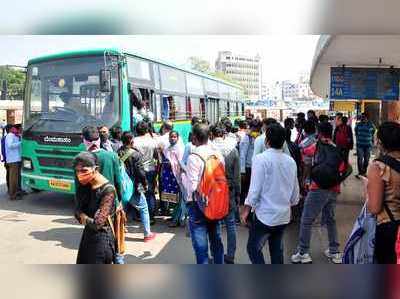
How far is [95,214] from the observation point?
3.05 m

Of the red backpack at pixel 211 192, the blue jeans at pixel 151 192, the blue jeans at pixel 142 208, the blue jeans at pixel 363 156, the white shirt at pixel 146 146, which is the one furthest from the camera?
the blue jeans at pixel 363 156

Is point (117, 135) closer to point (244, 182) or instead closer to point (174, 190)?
point (174, 190)

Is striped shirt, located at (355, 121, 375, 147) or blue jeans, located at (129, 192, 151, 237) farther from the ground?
striped shirt, located at (355, 121, 375, 147)

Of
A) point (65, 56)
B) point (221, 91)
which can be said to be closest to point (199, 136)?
point (65, 56)

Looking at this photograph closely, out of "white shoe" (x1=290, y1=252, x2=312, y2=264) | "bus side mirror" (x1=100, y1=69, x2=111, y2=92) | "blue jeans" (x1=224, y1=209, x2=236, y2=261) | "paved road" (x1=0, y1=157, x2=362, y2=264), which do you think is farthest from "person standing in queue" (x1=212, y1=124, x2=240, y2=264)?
"bus side mirror" (x1=100, y1=69, x2=111, y2=92)

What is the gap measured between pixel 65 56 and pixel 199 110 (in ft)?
17.2

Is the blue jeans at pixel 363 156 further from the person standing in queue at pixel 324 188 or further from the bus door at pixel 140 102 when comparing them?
the person standing in queue at pixel 324 188

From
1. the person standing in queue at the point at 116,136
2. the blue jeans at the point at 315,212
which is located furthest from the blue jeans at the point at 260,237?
the person standing in queue at the point at 116,136

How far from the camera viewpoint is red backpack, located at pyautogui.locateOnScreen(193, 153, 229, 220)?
3695 millimetres

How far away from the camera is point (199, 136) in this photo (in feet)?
12.4

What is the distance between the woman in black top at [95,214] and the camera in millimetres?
3027

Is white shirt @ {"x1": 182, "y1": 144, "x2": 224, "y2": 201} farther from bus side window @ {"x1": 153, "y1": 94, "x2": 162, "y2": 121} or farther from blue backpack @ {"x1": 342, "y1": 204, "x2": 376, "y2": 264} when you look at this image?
bus side window @ {"x1": 153, "y1": 94, "x2": 162, "y2": 121}

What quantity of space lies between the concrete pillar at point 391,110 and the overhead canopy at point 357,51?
19.6 feet

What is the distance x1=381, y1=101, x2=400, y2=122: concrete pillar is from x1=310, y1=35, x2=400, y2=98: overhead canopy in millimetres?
5961
